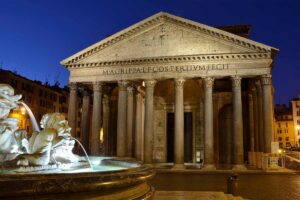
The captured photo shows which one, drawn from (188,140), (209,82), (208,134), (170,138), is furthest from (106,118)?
(209,82)

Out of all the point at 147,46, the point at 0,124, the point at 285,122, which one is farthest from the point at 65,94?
the point at 285,122

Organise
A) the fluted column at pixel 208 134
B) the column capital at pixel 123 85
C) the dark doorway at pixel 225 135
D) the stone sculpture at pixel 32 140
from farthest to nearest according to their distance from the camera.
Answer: the dark doorway at pixel 225 135 → the column capital at pixel 123 85 → the fluted column at pixel 208 134 → the stone sculpture at pixel 32 140

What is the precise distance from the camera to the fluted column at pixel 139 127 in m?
23.8

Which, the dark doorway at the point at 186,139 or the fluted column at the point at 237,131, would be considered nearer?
the fluted column at the point at 237,131

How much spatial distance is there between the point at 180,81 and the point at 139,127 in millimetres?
5711

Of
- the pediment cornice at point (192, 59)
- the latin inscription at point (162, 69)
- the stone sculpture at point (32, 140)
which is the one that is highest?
the pediment cornice at point (192, 59)

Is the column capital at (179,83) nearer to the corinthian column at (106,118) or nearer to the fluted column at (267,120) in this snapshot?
the fluted column at (267,120)

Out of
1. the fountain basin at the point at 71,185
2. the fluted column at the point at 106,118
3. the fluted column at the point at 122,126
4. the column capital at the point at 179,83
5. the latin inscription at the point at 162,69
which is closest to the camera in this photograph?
the fountain basin at the point at 71,185

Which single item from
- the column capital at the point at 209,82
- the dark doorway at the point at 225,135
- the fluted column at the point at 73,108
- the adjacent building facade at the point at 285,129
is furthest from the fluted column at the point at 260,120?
the adjacent building facade at the point at 285,129

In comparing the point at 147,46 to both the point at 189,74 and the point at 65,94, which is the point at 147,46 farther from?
the point at 65,94

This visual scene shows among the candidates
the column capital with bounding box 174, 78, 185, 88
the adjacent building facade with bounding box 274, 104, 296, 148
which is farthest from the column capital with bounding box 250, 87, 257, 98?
the adjacent building facade with bounding box 274, 104, 296, 148

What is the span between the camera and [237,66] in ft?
69.6

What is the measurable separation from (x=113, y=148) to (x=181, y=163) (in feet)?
29.7

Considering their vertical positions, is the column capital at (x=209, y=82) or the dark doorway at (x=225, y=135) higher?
the column capital at (x=209, y=82)
